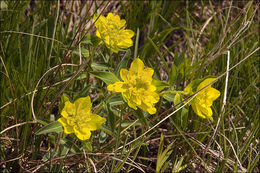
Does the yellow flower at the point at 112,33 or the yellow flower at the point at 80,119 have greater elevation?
the yellow flower at the point at 112,33

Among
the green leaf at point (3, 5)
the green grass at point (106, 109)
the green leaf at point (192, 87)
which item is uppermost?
the green leaf at point (3, 5)

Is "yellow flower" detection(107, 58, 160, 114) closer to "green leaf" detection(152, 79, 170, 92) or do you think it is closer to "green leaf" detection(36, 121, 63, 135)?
"green leaf" detection(152, 79, 170, 92)

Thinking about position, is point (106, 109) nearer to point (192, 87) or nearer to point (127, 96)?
point (127, 96)

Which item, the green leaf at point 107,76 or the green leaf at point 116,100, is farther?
the green leaf at point 116,100

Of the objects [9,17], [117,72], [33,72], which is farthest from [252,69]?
[9,17]

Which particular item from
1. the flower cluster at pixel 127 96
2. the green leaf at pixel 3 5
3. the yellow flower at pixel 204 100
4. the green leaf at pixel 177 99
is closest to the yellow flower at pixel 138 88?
the flower cluster at pixel 127 96

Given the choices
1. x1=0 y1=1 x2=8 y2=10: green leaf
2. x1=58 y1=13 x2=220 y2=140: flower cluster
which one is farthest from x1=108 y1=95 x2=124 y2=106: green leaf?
x1=0 y1=1 x2=8 y2=10: green leaf

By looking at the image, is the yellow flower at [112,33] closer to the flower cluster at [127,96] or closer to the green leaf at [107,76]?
the flower cluster at [127,96]
